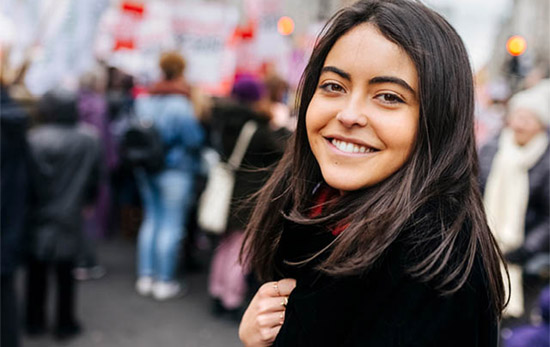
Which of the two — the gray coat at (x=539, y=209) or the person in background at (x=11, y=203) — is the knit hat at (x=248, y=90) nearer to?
the person in background at (x=11, y=203)

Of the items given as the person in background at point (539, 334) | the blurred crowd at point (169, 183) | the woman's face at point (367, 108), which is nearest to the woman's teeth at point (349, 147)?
the woman's face at point (367, 108)

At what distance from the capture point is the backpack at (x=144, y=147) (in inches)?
190

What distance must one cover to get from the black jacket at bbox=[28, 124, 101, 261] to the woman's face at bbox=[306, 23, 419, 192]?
3204 millimetres

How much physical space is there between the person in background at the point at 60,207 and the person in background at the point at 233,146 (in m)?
1.06

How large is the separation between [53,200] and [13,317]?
3.40ft

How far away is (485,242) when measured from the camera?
3.85ft

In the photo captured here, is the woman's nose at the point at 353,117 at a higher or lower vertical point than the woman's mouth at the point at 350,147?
higher

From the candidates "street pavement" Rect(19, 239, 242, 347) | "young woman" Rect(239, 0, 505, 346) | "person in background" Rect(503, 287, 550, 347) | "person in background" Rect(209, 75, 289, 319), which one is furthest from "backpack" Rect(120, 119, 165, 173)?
"young woman" Rect(239, 0, 505, 346)

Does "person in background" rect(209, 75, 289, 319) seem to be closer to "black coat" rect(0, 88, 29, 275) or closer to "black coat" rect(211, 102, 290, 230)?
"black coat" rect(211, 102, 290, 230)

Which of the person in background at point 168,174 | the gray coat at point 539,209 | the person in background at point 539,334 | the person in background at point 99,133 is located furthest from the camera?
the person in background at point 99,133

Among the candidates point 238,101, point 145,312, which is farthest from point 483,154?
point 145,312

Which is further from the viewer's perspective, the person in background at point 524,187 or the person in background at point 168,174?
the person in background at point 168,174

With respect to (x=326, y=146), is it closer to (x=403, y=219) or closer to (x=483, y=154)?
(x=403, y=219)

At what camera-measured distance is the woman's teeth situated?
1230 millimetres
